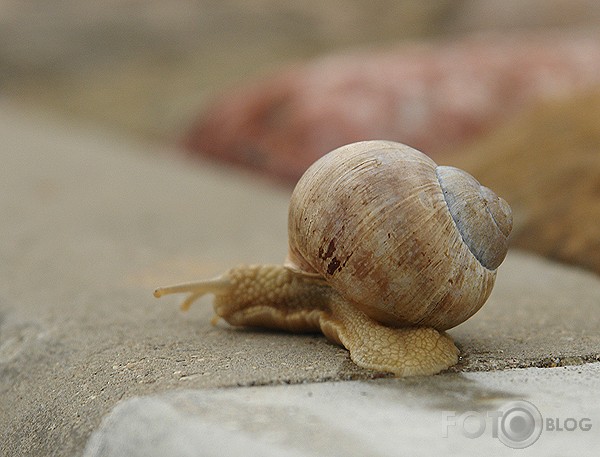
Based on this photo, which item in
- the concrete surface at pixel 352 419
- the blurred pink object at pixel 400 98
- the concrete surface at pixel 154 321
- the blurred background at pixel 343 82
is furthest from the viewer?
the blurred pink object at pixel 400 98

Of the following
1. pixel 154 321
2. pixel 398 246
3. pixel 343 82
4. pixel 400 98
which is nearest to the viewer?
pixel 398 246

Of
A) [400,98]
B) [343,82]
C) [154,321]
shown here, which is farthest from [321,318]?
[343,82]

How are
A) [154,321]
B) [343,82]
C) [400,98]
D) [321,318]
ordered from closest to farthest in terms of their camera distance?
[321,318], [154,321], [400,98], [343,82]

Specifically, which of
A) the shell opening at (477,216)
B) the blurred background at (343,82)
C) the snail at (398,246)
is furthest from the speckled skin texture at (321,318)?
the blurred background at (343,82)

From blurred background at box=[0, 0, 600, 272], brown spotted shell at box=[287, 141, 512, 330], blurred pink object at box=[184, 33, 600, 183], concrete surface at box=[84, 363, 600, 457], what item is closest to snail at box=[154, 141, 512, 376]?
brown spotted shell at box=[287, 141, 512, 330]

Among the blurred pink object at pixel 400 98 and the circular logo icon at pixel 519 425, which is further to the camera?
the blurred pink object at pixel 400 98

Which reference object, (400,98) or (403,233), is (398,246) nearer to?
(403,233)

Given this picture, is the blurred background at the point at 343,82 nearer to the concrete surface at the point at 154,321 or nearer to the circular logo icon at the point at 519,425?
the concrete surface at the point at 154,321
